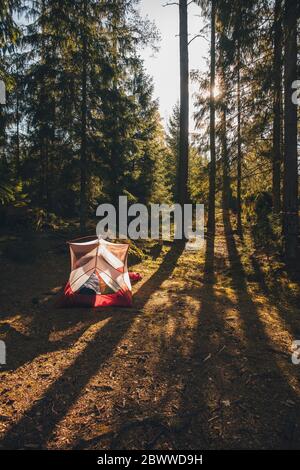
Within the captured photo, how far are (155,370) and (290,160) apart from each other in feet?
25.7

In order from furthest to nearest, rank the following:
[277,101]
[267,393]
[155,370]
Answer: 1. [277,101]
2. [155,370]
3. [267,393]

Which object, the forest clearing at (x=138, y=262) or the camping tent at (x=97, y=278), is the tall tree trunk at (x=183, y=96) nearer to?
the forest clearing at (x=138, y=262)

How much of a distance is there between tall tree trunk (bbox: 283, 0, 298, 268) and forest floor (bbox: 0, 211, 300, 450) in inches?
50.4

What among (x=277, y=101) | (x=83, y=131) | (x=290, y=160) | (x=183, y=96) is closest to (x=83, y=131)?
(x=83, y=131)

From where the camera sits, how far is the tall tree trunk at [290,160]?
31.4 ft

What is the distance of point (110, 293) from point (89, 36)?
9.75 metres

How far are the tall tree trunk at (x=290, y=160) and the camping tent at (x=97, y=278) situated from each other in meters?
5.24

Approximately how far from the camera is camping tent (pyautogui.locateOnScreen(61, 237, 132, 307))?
26.2 ft

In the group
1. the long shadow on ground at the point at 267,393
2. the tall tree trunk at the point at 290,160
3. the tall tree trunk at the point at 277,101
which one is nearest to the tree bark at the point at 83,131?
the tall tree trunk at the point at 277,101

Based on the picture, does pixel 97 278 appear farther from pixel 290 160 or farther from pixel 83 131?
pixel 290 160

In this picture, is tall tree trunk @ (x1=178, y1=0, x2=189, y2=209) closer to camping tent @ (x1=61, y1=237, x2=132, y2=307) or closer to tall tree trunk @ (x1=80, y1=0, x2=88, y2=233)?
tall tree trunk @ (x1=80, y1=0, x2=88, y2=233)

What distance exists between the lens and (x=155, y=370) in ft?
16.8

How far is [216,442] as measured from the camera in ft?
11.8
